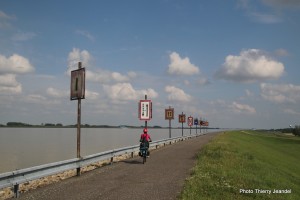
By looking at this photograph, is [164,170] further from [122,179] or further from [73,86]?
[73,86]

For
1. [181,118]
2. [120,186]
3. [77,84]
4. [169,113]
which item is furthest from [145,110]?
[181,118]

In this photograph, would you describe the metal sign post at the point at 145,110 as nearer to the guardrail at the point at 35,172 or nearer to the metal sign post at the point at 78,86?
the guardrail at the point at 35,172

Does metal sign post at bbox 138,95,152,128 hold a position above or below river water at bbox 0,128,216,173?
above

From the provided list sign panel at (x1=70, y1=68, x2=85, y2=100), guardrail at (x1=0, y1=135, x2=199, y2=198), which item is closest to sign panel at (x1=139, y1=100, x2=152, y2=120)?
guardrail at (x1=0, y1=135, x2=199, y2=198)

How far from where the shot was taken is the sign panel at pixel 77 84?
1745 centimetres

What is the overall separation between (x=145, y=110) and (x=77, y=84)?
28.7 ft

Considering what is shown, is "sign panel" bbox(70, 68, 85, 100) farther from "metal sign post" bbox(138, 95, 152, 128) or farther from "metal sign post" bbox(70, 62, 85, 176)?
"metal sign post" bbox(138, 95, 152, 128)

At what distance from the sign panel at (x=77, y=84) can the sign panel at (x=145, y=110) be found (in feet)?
27.2

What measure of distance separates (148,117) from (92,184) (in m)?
12.1

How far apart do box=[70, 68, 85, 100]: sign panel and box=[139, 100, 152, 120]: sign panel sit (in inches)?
327

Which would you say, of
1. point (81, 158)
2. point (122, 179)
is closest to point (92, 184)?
point (122, 179)

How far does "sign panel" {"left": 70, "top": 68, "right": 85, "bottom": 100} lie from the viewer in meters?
17.5

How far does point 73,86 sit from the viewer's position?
705 inches

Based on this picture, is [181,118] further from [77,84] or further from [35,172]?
[35,172]
